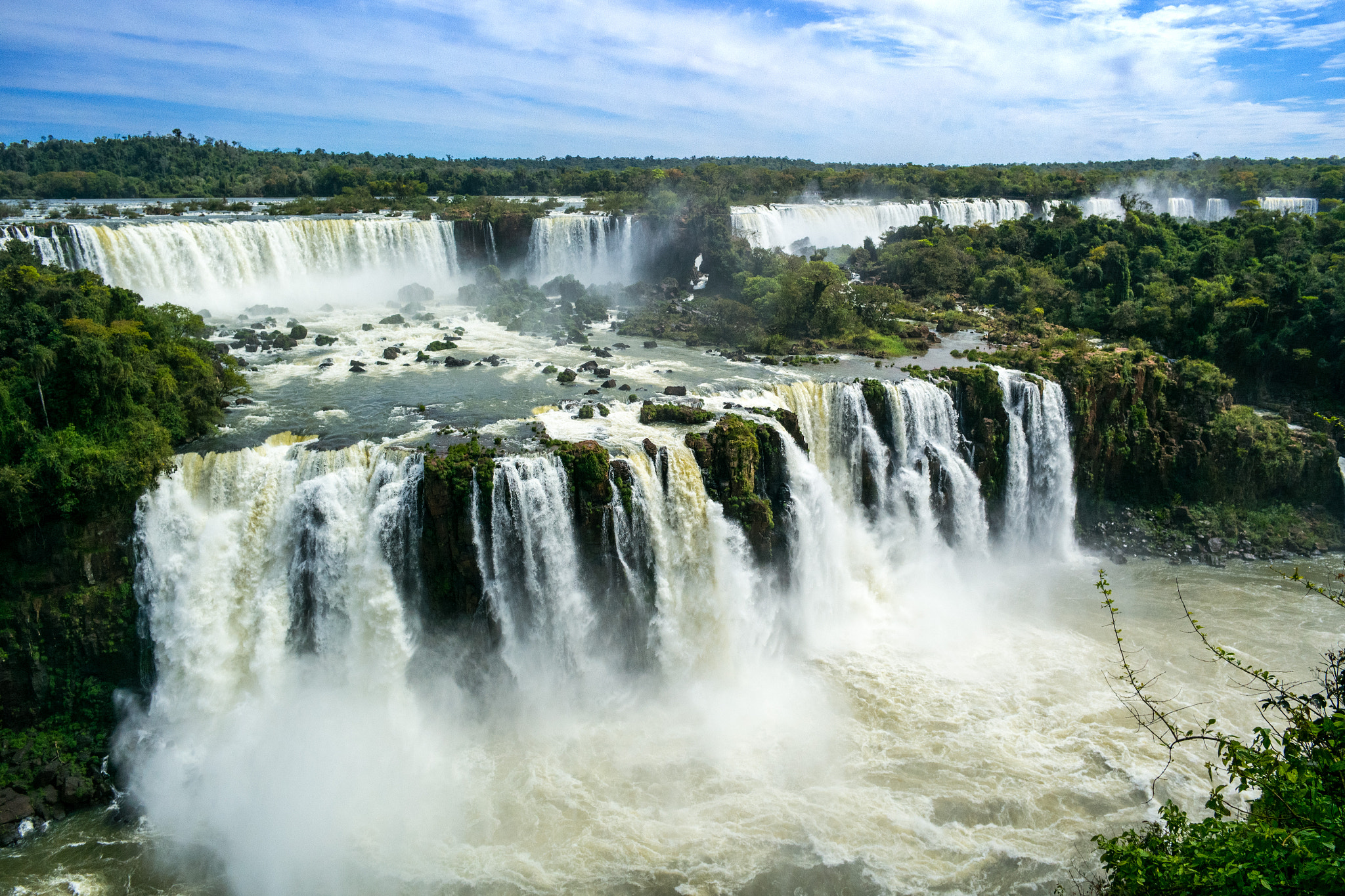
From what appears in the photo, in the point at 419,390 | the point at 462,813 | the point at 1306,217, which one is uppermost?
the point at 1306,217

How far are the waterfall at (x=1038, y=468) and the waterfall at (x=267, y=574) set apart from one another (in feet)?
58.7

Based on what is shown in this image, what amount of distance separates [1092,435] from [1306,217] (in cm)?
2906

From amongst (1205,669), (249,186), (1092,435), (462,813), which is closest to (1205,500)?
(1092,435)

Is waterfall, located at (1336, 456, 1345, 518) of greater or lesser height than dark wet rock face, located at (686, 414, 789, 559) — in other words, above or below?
below

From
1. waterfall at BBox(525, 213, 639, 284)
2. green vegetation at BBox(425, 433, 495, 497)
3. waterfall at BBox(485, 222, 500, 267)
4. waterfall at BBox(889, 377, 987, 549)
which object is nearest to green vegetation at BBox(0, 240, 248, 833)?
green vegetation at BBox(425, 433, 495, 497)

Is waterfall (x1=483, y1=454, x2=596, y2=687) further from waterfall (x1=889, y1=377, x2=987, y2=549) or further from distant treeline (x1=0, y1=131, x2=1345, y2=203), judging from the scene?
distant treeline (x1=0, y1=131, x2=1345, y2=203)

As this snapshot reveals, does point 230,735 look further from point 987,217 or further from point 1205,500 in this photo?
point 987,217

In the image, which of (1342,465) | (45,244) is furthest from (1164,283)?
(45,244)

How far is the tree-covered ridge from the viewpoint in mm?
15867

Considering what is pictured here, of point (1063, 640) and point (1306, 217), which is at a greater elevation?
point (1306, 217)

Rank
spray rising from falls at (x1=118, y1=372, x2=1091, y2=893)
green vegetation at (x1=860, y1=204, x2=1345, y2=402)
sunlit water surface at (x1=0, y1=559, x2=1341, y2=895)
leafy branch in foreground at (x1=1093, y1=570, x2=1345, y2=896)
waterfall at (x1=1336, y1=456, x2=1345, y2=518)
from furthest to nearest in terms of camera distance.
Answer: green vegetation at (x1=860, y1=204, x2=1345, y2=402)
waterfall at (x1=1336, y1=456, x2=1345, y2=518)
spray rising from falls at (x1=118, y1=372, x2=1091, y2=893)
sunlit water surface at (x1=0, y1=559, x2=1341, y2=895)
leafy branch in foreground at (x1=1093, y1=570, x2=1345, y2=896)

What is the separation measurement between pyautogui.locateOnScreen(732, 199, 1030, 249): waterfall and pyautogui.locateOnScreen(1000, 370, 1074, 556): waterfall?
22703mm

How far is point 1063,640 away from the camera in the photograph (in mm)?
20266

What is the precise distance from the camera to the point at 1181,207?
62.1m
